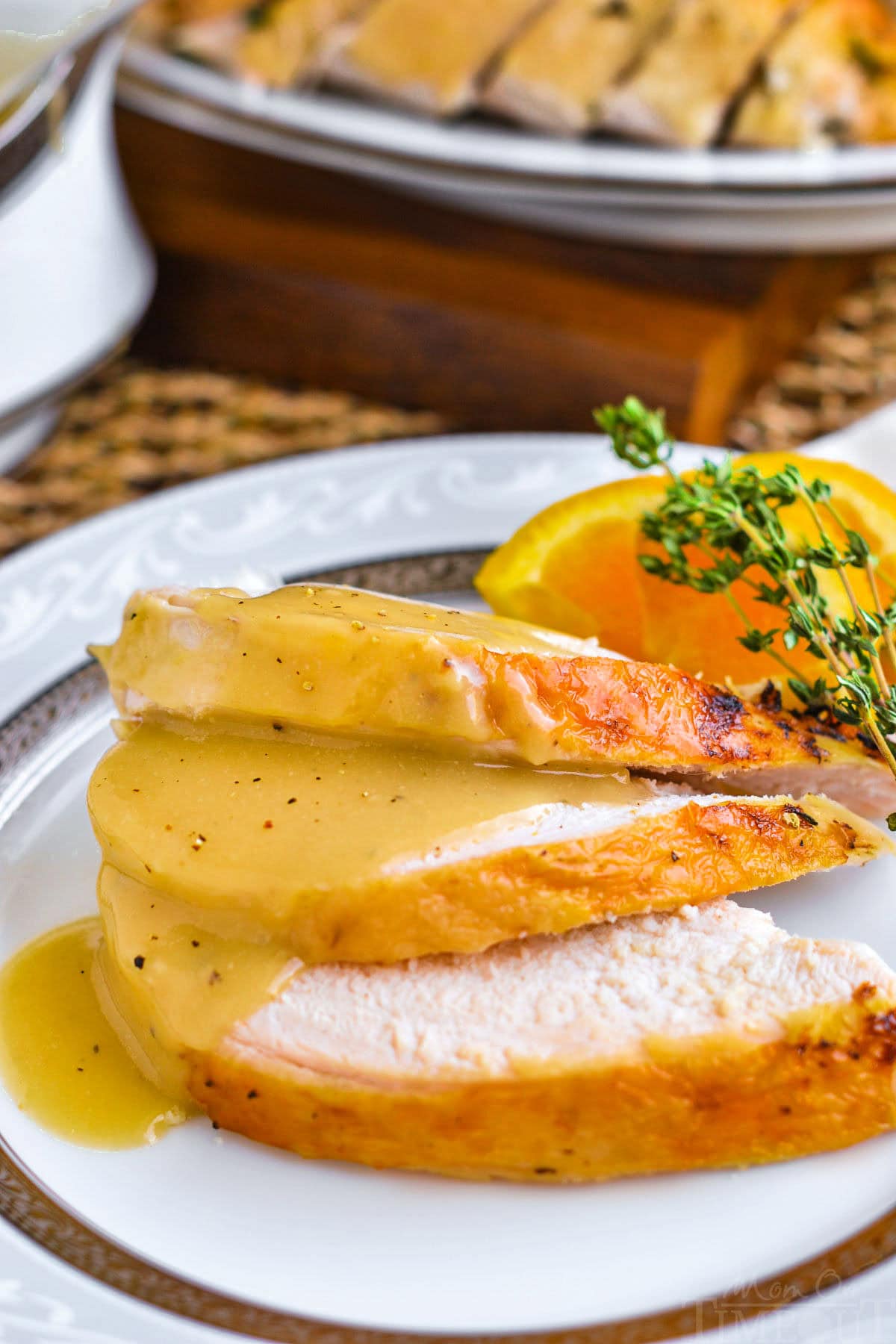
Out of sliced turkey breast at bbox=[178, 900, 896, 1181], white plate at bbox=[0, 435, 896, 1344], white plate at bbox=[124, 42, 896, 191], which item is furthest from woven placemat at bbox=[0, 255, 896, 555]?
sliced turkey breast at bbox=[178, 900, 896, 1181]

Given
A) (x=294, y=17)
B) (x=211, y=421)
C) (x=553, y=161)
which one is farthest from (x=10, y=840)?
(x=294, y=17)

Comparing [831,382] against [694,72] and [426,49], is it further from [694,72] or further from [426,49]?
[426,49]

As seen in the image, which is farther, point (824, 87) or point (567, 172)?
point (824, 87)

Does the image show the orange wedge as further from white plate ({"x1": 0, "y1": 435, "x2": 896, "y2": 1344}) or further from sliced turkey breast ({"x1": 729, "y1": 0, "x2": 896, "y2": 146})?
sliced turkey breast ({"x1": 729, "y1": 0, "x2": 896, "y2": 146})

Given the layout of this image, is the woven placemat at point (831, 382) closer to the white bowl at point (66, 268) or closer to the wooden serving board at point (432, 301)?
the wooden serving board at point (432, 301)

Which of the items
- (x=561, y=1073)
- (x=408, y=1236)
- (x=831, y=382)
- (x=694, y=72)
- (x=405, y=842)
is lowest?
(x=831, y=382)

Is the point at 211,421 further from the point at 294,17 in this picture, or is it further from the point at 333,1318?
the point at 333,1318

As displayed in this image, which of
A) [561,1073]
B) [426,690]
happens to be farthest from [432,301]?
[561,1073]

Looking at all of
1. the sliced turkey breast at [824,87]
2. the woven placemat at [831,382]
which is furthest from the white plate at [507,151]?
the woven placemat at [831,382]
